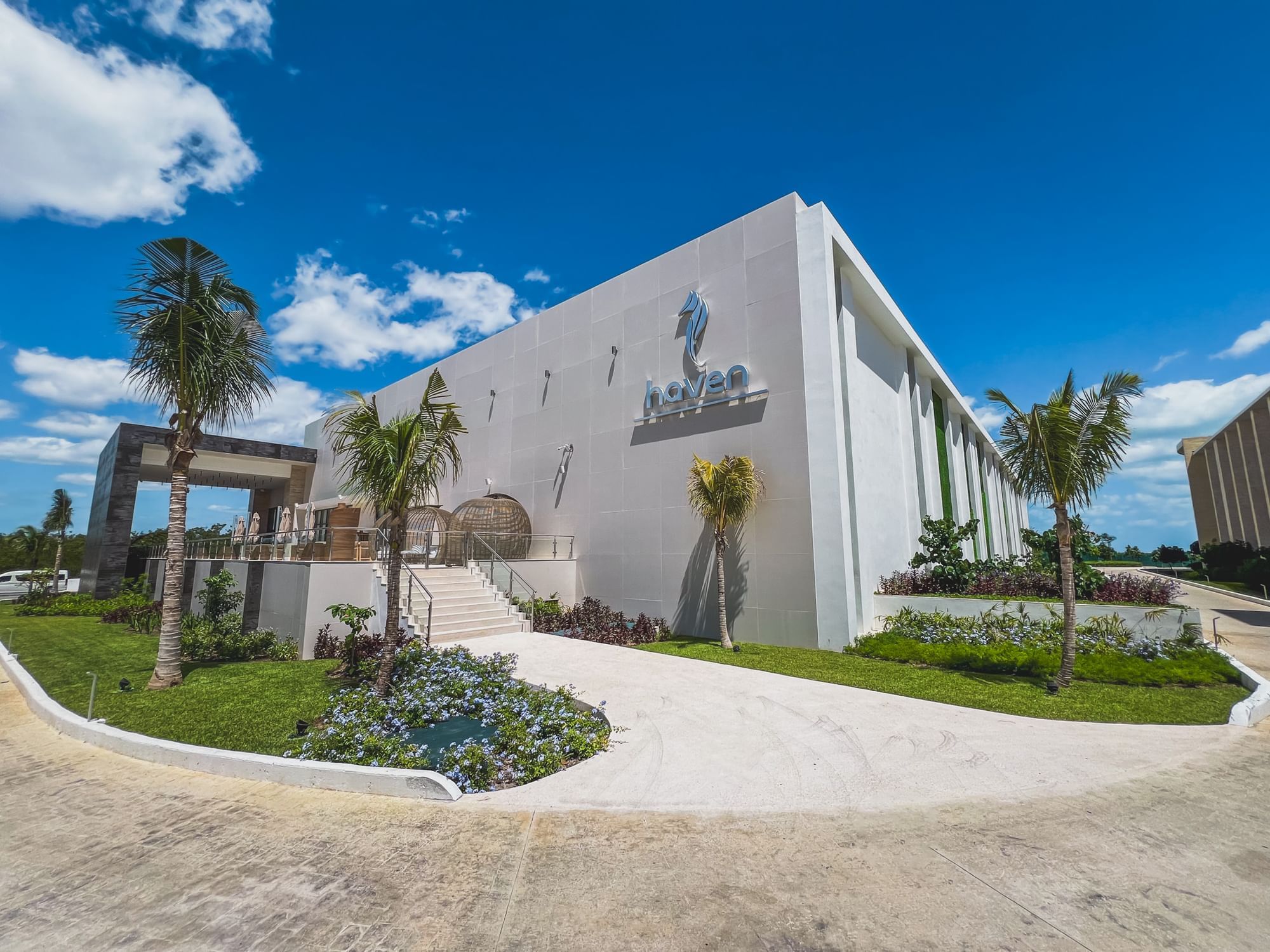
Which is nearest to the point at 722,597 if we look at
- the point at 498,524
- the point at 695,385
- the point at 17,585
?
the point at 695,385

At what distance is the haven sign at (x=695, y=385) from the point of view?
13844 mm

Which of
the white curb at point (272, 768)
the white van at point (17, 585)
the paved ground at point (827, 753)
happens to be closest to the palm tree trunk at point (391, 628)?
the white curb at point (272, 768)

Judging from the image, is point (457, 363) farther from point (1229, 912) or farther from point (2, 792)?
point (1229, 912)

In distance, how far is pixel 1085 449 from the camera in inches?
343

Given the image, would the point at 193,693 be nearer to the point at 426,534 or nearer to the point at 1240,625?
the point at 426,534

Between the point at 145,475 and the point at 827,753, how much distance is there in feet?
124

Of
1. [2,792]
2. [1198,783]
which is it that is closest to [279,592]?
[2,792]

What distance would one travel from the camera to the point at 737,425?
13.8 m

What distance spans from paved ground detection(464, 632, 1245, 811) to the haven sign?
7601 millimetres

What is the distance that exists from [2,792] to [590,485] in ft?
43.3

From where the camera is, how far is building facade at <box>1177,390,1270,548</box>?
35219mm

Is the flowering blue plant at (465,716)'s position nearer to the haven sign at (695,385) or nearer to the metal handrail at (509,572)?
the metal handrail at (509,572)

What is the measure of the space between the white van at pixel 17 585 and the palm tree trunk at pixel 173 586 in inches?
1067

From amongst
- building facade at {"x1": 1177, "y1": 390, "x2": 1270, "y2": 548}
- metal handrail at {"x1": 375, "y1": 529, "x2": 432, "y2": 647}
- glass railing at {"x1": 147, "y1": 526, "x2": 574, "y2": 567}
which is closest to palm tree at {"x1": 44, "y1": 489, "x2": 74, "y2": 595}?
glass railing at {"x1": 147, "y1": 526, "x2": 574, "y2": 567}
